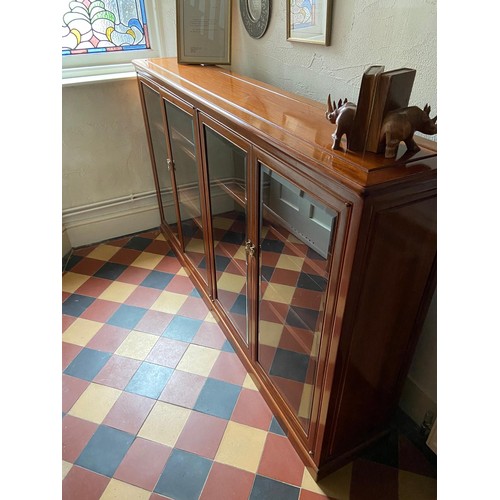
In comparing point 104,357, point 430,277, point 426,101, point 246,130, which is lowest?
point 104,357

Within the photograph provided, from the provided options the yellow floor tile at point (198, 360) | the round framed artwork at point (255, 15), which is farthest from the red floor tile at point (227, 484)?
the round framed artwork at point (255, 15)

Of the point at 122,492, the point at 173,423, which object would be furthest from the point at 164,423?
the point at 122,492

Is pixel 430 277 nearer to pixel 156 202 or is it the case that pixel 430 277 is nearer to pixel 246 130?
pixel 246 130

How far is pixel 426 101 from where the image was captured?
1.06 meters

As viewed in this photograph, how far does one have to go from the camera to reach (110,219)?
276 cm

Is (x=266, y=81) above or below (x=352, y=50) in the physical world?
below

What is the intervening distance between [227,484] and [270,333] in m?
0.58

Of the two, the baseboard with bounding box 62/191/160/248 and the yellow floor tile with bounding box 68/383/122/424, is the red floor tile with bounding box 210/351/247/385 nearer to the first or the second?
the yellow floor tile with bounding box 68/383/122/424

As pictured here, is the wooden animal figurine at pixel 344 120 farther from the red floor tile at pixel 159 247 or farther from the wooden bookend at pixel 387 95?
the red floor tile at pixel 159 247

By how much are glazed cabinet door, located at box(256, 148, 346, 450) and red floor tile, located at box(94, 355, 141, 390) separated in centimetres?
67

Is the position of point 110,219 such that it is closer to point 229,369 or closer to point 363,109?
point 229,369

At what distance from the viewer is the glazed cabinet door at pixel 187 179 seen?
1.71 metres
